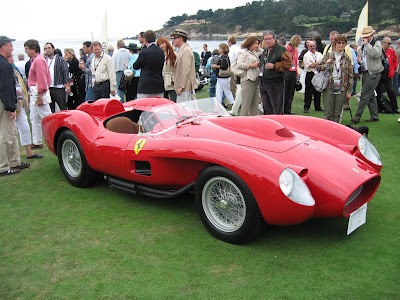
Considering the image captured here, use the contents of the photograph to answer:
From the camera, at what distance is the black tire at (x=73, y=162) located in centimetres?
514

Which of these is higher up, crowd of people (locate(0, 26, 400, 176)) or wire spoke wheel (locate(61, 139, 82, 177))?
crowd of people (locate(0, 26, 400, 176))

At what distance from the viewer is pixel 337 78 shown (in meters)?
7.68

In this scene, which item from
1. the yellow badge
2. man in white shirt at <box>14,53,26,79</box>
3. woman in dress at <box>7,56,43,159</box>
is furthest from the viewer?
man in white shirt at <box>14,53,26,79</box>

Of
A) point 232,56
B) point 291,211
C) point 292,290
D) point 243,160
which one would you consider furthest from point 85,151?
point 232,56

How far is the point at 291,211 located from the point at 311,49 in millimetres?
7778

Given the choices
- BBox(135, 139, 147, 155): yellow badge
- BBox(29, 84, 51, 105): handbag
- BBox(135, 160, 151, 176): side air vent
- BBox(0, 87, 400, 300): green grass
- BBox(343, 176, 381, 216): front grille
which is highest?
BBox(29, 84, 51, 105): handbag

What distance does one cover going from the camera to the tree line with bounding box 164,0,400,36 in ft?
154

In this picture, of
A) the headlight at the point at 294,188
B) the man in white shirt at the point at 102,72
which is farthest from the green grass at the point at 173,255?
the man in white shirt at the point at 102,72

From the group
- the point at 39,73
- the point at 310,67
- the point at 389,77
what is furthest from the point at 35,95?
the point at 389,77

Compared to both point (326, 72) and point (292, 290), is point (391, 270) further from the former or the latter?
point (326, 72)

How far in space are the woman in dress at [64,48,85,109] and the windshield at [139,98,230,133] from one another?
19.2 feet

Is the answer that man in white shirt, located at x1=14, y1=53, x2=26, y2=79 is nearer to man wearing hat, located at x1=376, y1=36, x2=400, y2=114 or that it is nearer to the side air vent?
the side air vent

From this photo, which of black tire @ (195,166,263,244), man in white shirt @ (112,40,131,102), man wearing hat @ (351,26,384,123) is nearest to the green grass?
black tire @ (195,166,263,244)

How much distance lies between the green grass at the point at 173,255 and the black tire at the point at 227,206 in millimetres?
131
